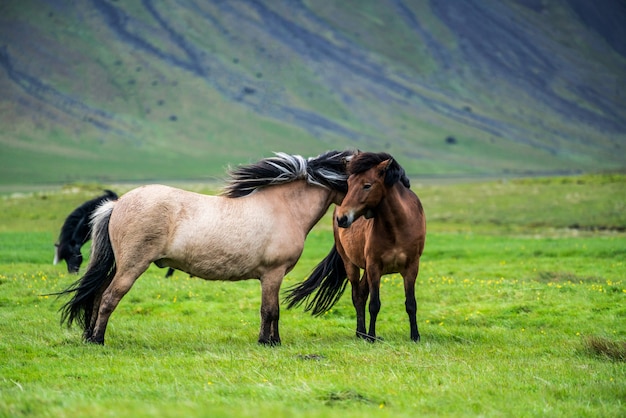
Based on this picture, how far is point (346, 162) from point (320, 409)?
588 centimetres

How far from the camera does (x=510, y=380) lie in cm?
852

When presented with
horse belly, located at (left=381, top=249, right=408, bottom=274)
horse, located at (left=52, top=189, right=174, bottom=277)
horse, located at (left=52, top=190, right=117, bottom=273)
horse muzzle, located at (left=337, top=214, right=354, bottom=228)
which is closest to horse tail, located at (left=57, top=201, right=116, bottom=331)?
horse muzzle, located at (left=337, top=214, right=354, bottom=228)

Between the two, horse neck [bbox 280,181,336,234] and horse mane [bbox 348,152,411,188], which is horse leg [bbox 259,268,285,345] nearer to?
horse neck [bbox 280,181,336,234]

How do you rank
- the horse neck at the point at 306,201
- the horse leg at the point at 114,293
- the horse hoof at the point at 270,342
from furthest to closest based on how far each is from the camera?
the horse neck at the point at 306,201 < the horse hoof at the point at 270,342 < the horse leg at the point at 114,293

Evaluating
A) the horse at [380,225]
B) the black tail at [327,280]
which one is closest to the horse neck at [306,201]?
the horse at [380,225]

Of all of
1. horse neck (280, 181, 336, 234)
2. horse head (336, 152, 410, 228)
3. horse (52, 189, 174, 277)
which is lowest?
horse (52, 189, 174, 277)

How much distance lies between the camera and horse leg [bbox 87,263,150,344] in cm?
1045

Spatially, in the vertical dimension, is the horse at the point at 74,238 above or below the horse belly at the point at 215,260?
below

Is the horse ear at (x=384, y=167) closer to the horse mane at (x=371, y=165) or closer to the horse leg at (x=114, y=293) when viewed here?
the horse mane at (x=371, y=165)

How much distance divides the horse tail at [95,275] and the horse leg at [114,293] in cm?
47

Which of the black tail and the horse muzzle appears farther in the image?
the black tail

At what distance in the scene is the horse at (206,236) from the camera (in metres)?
10.5

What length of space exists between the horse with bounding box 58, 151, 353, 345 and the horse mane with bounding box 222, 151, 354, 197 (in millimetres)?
16

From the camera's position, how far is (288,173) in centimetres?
1178
